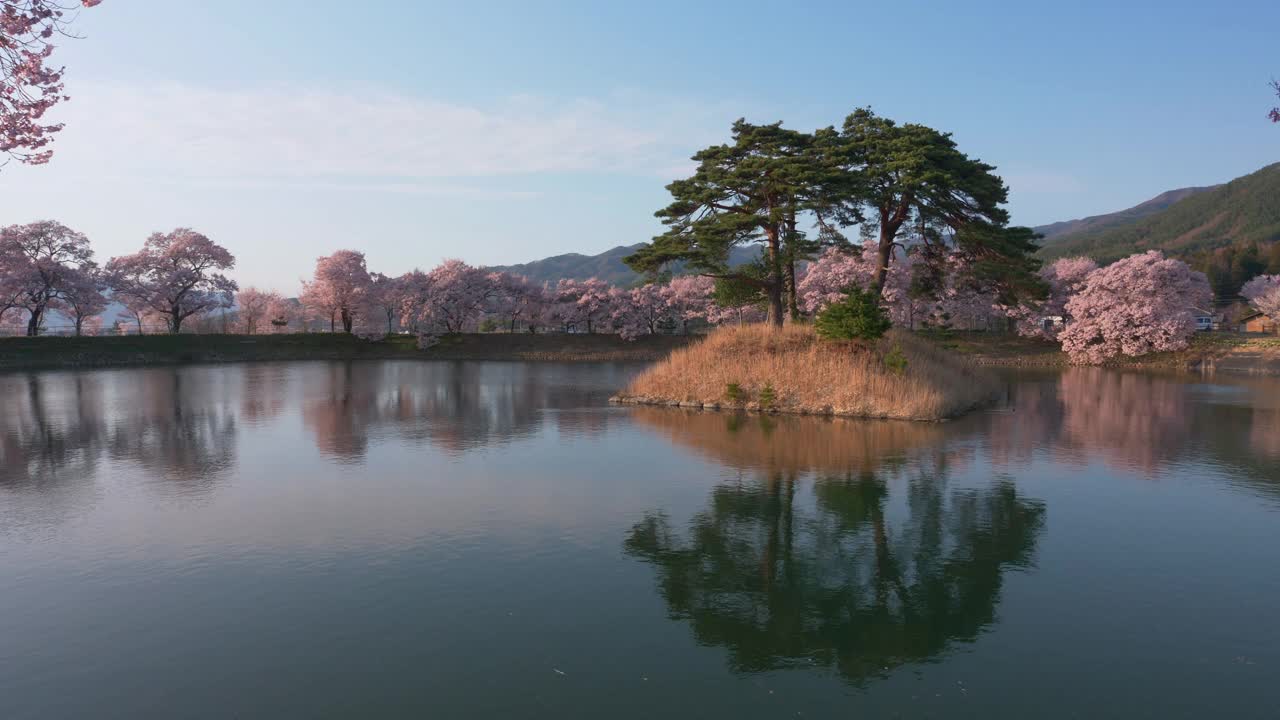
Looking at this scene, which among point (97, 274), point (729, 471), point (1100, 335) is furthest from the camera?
point (97, 274)

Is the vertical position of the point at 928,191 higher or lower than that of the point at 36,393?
higher

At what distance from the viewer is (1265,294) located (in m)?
93.8

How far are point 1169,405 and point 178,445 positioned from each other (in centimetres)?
3944

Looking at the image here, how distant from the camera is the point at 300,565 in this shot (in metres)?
11.6

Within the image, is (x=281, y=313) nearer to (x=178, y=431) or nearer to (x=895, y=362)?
(x=178, y=431)

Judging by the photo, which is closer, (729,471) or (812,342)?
(729,471)

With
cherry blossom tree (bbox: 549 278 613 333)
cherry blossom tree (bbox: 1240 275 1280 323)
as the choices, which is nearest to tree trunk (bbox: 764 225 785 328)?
cherry blossom tree (bbox: 549 278 613 333)

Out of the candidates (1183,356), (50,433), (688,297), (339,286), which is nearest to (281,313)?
(339,286)

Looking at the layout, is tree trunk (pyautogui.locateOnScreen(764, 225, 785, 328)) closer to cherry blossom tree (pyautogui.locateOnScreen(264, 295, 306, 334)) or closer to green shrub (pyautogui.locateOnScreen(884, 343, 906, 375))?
green shrub (pyautogui.locateOnScreen(884, 343, 906, 375))

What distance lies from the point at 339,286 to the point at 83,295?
956 inches

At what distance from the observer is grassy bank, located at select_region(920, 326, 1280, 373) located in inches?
2296

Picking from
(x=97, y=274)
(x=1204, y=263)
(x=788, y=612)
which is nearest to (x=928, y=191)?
(x=788, y=612)

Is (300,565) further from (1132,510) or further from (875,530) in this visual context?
(1132,510)

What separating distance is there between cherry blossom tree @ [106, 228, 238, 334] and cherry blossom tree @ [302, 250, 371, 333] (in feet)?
32.2
